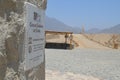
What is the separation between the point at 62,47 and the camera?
30.6 metres

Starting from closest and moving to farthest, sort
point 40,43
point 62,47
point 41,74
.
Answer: point 40,43, point 41,74, point 62,47

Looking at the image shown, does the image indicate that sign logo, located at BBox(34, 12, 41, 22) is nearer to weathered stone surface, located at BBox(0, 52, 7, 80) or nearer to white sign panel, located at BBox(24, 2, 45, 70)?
white sign panel, located at BBox(24, 2, 45, 70)

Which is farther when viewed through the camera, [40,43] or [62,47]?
[62,47]

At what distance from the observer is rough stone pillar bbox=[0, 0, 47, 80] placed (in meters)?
4.23

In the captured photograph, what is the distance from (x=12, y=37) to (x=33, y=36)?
0.50m

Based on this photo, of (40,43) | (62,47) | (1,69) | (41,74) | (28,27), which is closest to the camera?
(1,69)

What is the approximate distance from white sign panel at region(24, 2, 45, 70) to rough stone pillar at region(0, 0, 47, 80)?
9cm

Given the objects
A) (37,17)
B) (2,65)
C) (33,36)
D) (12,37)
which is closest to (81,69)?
(37,17)

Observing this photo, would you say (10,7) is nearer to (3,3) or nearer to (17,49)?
(3,3)

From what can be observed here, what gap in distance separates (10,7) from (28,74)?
101cm

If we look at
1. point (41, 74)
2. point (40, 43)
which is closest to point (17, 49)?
point (40, 43)

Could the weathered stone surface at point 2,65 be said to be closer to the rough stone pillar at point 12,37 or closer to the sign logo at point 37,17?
the rough stone pillar at point 12,37

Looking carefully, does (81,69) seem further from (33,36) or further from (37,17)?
(33,36)

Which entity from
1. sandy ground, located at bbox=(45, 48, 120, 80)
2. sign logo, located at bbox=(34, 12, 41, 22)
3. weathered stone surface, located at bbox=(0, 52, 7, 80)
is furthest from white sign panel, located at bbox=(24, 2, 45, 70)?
sandy ground, located at bbox=(45, 48, 120, 80)
